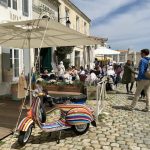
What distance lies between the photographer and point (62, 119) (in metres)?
5.30

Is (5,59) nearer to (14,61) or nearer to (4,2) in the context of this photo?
(14,61)

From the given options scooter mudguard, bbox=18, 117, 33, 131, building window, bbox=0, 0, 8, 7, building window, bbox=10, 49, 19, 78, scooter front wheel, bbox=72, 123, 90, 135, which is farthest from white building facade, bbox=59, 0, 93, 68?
scooter mudguard, bbox=18, 117, 33, 131

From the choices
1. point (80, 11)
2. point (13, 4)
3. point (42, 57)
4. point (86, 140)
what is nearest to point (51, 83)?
point (13, 4)

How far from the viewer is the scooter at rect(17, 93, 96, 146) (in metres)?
4.82

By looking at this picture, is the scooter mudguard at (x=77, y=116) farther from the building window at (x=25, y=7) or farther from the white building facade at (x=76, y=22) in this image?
the white building facade at (x=76, y=22)

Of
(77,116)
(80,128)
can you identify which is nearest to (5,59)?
(80,128)

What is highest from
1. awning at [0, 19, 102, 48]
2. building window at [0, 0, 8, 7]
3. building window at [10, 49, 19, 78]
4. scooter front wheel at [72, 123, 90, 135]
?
building window at [0, 0, 8, 7]

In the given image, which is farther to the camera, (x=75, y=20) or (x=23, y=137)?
(x=75, y=20)

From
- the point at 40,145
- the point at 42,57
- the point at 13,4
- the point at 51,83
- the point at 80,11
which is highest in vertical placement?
the point at 80,11

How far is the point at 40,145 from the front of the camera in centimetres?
488

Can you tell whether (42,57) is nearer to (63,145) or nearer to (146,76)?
(146,76)

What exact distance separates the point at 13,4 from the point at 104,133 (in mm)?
8624

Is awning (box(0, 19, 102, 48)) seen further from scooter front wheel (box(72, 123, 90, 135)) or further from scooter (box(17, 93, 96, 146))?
scooter front wheel (box(72, 123, 90, 135))

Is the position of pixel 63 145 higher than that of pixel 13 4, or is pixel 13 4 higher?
pixel 13 4
